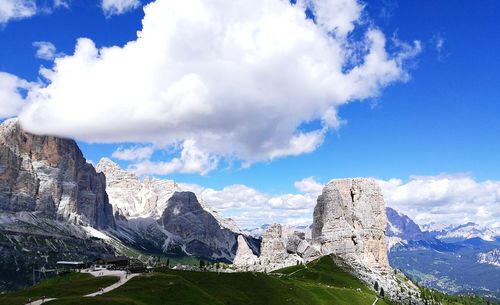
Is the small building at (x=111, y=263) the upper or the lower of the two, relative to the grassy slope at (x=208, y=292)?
upper

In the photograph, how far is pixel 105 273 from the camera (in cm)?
16662

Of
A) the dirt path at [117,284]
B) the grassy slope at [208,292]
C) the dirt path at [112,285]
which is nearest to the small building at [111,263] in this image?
the dirt path at [112,285]

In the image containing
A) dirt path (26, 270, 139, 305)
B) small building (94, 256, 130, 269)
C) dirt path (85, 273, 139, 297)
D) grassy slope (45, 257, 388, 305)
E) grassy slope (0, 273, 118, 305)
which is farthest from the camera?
small building (94, 256, 130, 269)

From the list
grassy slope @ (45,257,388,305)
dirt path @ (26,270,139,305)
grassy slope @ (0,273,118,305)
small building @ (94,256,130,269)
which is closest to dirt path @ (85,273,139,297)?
dirt path @ (26,270,139,305)

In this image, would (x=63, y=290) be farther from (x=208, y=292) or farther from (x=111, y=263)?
(x=111, y=263)

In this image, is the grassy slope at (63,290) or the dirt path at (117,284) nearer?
the grassy slope at (63,290)

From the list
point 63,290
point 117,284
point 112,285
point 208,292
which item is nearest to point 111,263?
point 208,292

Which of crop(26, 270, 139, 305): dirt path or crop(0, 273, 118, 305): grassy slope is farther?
crop(0, 273, 118, 305): grassy slope

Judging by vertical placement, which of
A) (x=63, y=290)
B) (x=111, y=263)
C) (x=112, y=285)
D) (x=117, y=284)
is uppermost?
(x=111, y=263)

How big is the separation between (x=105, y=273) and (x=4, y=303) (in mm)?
56089

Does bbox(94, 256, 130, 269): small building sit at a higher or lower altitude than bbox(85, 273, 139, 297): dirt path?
higher

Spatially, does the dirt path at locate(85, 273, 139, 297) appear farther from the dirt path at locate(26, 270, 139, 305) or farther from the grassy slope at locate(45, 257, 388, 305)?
the grassy slope at locate(45, 257, 388, 305)

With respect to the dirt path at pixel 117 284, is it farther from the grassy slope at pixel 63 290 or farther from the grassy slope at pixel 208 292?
the grassy slope at pixel 208 292

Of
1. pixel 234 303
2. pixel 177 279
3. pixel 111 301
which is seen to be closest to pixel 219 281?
pixel 234 303
